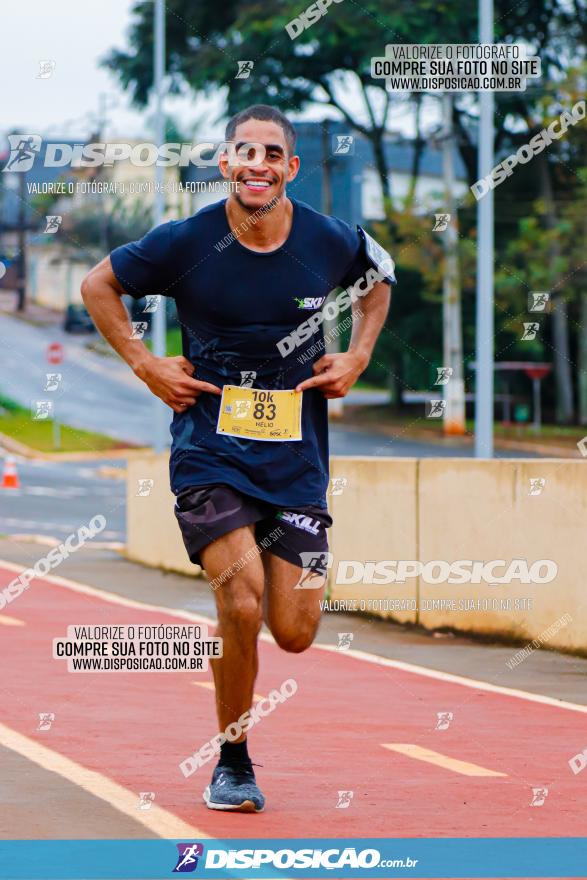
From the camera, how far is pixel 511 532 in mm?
11867

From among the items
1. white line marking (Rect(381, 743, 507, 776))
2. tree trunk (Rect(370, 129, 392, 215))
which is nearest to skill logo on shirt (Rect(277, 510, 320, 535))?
white line marking (Rect(381, 743, 507, 776))

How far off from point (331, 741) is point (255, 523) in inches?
75.6

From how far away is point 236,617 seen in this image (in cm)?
628

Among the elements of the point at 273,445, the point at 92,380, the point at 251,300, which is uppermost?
the point at 251,300

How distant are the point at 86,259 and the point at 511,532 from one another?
61.5 meters

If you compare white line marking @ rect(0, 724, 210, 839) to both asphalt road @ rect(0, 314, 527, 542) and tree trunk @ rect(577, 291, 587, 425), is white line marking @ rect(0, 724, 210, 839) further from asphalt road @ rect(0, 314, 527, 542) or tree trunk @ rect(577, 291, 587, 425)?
tree trunk @ rect(577, 291, 587, 425)

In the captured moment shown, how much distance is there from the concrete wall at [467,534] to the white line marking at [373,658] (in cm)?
94

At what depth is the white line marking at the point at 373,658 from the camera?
9.67 meters

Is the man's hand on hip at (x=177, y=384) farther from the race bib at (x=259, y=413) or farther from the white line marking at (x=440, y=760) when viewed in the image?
the white line marking at (x=440, y=760)

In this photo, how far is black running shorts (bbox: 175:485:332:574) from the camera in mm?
6289

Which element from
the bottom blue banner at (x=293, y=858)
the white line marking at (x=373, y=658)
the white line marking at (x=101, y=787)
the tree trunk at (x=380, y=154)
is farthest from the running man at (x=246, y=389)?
the tree trunk at (x=380, y=154)

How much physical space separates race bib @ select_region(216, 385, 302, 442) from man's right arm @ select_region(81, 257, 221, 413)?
7 centimetres

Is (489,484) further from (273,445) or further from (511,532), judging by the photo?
(273,445)

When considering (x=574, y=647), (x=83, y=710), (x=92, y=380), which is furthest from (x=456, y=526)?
(x=92, y=380)
